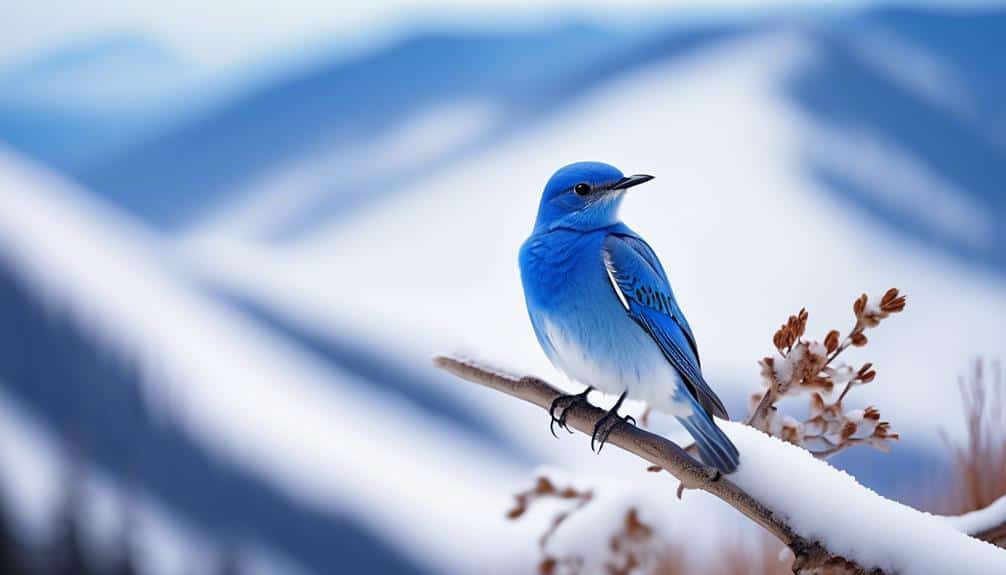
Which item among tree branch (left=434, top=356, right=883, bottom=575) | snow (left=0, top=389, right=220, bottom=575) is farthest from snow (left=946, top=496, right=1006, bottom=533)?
snow (left=0, top=389, right=220, bottom=575)

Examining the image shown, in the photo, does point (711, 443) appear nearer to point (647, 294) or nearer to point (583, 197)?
point (647, 294)

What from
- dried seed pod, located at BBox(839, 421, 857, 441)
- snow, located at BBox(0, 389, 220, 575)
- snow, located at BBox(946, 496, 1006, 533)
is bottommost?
snow, located at BBox(946, 496, 1006, 533)

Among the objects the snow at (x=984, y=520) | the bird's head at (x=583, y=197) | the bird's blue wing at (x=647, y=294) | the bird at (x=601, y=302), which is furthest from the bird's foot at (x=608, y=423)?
the snow at (x=984, y=520)

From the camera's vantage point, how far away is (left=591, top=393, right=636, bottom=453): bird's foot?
1346mm

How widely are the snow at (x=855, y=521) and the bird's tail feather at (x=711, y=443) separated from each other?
2 centimetres

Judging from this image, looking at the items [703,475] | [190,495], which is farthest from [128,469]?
[703,475]

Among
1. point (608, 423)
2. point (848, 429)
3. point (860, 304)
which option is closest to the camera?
point (860, 304)

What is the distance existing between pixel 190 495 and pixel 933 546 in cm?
764

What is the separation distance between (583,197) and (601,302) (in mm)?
154

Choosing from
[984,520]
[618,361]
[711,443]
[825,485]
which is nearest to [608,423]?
[618,361]

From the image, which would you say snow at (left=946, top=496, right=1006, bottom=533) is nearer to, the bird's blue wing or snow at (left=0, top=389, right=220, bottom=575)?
the bird's blue wing

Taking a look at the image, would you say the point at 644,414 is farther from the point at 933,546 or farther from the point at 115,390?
the point at 115,390

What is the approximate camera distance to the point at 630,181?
135 cm

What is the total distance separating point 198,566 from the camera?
20.1ft
